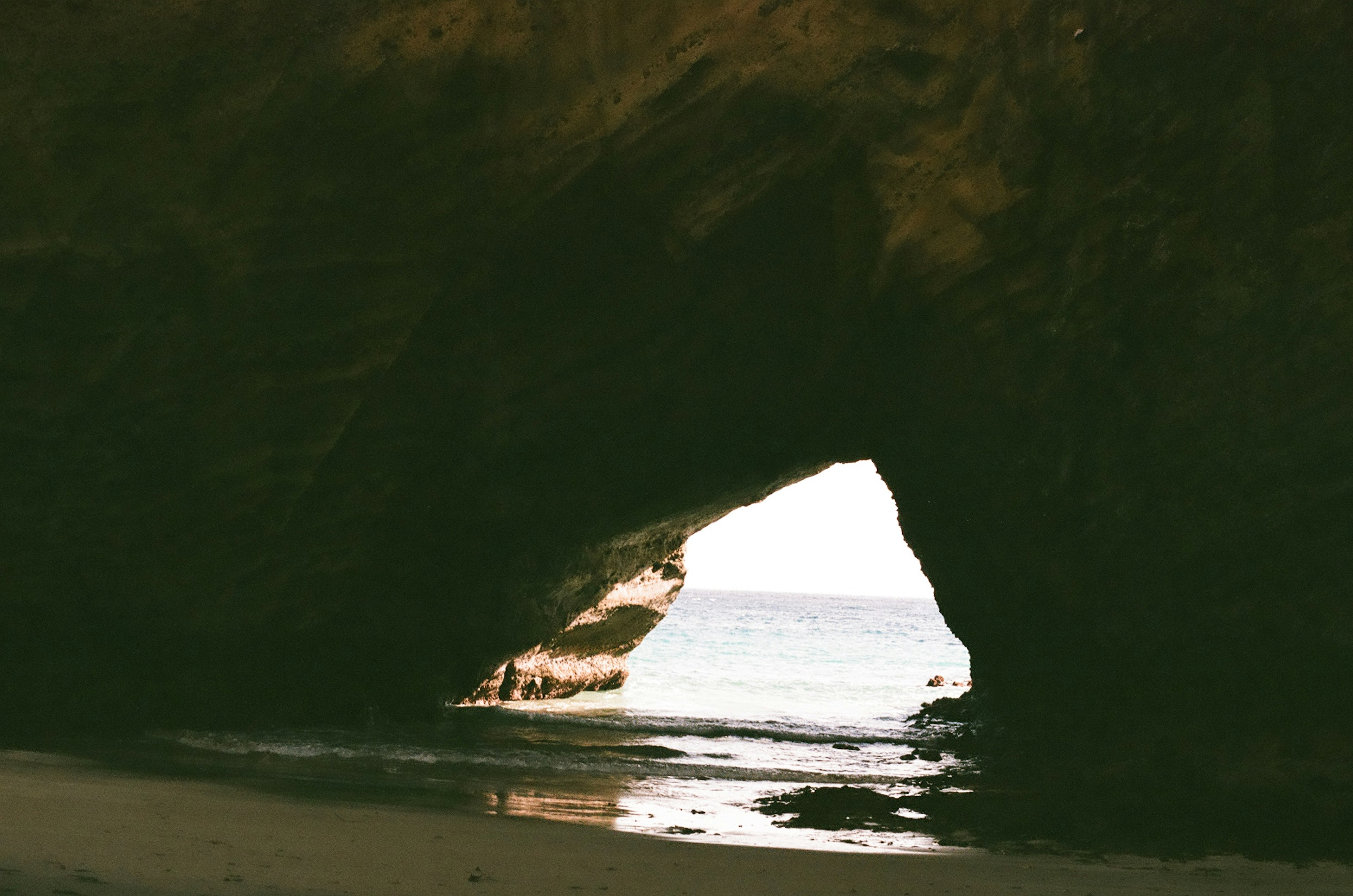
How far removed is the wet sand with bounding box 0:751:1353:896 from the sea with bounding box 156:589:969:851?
0.47 metres

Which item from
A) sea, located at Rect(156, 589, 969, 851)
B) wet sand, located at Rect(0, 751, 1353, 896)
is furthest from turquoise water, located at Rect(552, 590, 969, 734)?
wet sand, located at Rect(0, 751, 1353, 896)

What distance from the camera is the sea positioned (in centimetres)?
598

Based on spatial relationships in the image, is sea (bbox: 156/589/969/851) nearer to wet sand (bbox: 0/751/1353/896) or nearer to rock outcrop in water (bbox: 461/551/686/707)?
rock outcrop in water (bbox: 461/551/686/707)

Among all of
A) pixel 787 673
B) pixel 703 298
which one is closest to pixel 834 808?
pixel 703 298

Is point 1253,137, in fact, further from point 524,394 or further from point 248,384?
point 248,384

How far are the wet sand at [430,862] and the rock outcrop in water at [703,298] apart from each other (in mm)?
2339

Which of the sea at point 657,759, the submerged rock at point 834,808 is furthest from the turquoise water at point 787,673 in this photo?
the submerged rock at point 834,808

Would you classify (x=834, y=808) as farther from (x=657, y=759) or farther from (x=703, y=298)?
(x=703, y=298)

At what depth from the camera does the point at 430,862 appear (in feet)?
14.5

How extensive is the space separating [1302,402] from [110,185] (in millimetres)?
7614

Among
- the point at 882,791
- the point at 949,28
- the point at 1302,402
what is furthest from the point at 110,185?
the point at 1302,402

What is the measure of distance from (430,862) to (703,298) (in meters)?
4.70

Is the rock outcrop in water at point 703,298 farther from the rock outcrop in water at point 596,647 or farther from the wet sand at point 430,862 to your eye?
the rock outcrop in water at point 596,647

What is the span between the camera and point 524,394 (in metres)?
8.56
